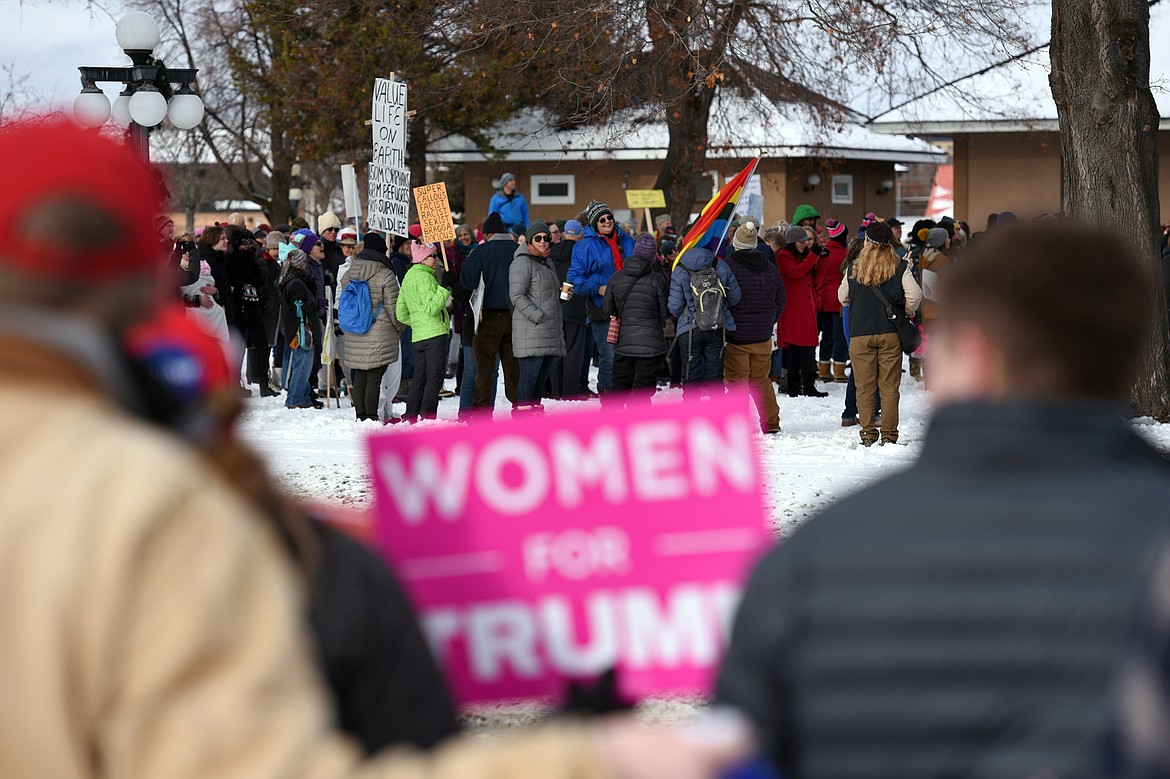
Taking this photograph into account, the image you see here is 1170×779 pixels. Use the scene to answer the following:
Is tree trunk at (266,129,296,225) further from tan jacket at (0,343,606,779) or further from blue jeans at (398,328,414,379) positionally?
tan jacket at (0,343,606,779)

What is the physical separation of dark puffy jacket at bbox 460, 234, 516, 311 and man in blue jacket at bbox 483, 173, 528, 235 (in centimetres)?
485

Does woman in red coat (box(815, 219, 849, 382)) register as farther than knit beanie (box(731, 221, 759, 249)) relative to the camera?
Yes

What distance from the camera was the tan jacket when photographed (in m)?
1.30

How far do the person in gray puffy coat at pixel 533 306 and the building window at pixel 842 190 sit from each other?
75.5 feet

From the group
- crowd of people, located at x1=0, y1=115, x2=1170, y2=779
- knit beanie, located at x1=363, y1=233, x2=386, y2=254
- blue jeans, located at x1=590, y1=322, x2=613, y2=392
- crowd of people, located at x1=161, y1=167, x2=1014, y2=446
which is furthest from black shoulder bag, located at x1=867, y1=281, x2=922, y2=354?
crowd of people, located at x1=0, y1=115, x2=1170, y2=779

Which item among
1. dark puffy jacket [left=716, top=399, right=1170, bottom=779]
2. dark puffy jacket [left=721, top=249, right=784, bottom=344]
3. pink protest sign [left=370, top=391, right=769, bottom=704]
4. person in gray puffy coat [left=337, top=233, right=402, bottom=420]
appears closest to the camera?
dark puffy jacket [left=716, top=399, right=1170, bottom=779]

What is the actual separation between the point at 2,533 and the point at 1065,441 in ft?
3.88

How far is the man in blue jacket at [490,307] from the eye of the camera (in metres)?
13.7

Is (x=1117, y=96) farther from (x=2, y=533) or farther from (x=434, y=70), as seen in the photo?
(x=434, y=70)

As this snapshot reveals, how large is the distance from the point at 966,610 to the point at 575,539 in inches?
26.8

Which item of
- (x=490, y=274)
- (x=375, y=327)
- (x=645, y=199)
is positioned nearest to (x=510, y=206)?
(x=645, y=199)

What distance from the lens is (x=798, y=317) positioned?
15.9 m

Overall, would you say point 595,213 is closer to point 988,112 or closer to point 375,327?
point 375,327

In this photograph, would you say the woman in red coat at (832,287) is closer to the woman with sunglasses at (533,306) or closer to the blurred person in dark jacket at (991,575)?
the woman with sunglasses at (533,306)
